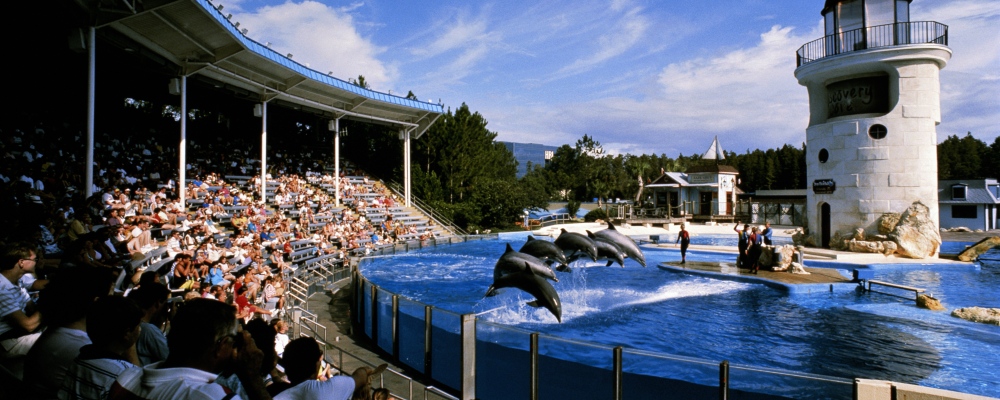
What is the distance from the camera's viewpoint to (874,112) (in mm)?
19703

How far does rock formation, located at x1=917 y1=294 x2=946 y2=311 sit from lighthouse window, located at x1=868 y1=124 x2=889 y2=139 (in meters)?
9.15

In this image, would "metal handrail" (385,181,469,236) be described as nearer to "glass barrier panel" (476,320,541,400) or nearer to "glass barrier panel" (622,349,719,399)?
"glass barrier panel" (476,320,541,400)

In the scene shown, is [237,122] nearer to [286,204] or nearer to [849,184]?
[286,204]

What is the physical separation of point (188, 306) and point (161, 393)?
0.33 m

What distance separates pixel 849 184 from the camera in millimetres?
19641

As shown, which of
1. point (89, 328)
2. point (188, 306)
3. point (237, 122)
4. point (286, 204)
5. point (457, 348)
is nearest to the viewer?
point (188, 306)

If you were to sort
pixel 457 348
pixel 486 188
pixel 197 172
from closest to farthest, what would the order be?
1. pixel 457 348
2. pixel 197 172
3. pixel 486 188

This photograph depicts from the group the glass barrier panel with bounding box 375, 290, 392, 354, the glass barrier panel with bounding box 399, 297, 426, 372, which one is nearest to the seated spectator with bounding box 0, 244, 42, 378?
the glass barrier panel with bounding box 399, 297, 426, 372

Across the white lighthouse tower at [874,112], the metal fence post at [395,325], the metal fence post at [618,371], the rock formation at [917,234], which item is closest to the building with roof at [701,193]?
the white lighthouse tower at [874,112]

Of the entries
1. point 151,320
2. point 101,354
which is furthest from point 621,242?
point 101,354

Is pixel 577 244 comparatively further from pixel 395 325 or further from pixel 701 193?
pixel 701 193

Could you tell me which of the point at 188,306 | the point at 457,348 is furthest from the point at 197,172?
the point at 188,306

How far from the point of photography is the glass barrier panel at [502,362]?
5457mm

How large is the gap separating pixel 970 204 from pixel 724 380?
4241 cm
